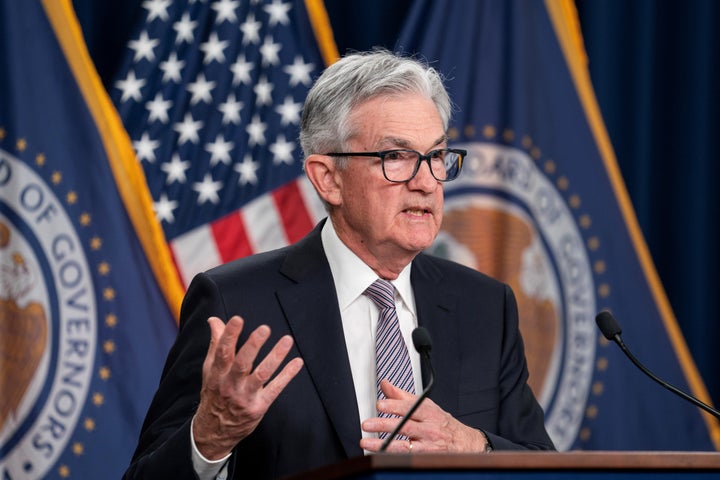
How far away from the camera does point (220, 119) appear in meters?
3.86

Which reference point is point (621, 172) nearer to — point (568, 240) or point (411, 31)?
point (568, 240)

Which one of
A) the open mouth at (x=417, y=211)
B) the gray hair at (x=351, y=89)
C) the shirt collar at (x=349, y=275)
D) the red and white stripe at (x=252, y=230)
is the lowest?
the shirt collar at (x=349, y=275)

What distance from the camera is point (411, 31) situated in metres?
4.20

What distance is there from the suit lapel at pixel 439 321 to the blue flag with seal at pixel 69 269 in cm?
135

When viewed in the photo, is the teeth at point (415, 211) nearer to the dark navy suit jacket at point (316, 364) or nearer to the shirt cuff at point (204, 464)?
the dark navy suit jacket at point (316, 364)

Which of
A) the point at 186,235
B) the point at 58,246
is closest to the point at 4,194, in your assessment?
the point at 58,246

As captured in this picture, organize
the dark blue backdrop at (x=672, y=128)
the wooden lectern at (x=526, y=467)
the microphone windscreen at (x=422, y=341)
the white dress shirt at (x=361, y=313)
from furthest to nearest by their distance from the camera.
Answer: the dark blue backdrop at (x=672, y=128), the white dress shirt at (x=361, y=313), the microphone windscreen at (x=422, y=341), the wooden lectern at (x=526, y=467)

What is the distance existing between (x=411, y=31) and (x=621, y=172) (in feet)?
3.92

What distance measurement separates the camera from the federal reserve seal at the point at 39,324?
3521mm

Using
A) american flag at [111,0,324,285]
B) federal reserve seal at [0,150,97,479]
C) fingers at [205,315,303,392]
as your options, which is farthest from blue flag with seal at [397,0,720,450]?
fingers at [205,315,303,392]

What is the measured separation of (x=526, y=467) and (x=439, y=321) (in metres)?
1.02

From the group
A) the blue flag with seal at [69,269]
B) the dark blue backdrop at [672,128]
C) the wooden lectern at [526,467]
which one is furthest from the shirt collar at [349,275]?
the dark blue backdrop at [672,128]

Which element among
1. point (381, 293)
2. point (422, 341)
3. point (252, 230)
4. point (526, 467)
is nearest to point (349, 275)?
point (381, 293)

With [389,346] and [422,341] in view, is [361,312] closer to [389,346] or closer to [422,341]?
[389,346]
